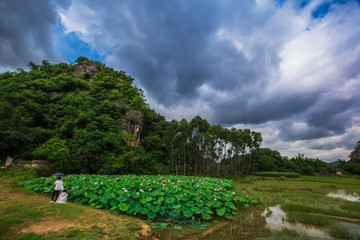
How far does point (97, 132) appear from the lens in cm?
1848

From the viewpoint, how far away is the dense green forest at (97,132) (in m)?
15.9

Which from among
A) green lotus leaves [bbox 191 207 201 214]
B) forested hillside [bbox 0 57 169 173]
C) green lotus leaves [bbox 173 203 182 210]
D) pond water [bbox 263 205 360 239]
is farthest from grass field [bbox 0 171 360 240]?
forested hillside [bbox 0 57 169 173]

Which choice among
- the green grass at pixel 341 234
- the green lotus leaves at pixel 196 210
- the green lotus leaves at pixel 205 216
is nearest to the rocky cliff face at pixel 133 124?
the green lotus leaves at pixel 196 210

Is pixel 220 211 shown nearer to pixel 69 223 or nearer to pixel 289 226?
pixel 289 226

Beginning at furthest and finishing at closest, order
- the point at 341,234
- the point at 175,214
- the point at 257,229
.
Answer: the point at 175,214 → the point at 257,229 → the point at 341,234

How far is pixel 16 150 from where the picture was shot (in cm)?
1609

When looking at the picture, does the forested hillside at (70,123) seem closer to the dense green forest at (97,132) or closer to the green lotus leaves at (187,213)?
the dense green forest at (97,132)

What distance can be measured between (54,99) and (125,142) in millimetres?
13413

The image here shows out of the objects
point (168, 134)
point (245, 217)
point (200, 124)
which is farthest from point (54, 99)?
point (245, 217)

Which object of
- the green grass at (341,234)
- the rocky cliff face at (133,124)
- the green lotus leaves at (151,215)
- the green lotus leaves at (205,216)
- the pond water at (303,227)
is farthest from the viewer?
the rocky cliff face at (133,124)

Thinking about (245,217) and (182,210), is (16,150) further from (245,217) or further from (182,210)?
(245,217)

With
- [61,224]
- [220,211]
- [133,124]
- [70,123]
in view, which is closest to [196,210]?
[220,211]

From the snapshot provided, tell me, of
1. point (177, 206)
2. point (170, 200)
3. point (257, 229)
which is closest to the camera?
point (257, 229)

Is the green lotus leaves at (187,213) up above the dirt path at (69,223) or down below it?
above
